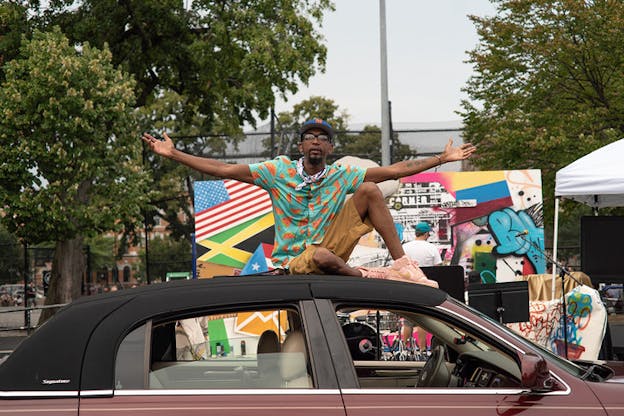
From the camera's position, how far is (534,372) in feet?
13.5

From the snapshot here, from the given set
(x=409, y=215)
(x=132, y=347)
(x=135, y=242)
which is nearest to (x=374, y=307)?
(x=132, y=347)

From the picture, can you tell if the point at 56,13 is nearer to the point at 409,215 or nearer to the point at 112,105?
the point at 112,105

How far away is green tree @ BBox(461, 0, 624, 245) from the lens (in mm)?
25781

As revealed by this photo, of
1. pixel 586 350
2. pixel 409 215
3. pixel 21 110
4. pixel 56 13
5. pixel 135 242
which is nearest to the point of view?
pixel 586 350

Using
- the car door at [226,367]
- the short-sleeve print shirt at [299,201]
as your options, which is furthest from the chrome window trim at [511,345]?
the short-sleeve print shirt at [299,201]

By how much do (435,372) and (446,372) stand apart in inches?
2.3

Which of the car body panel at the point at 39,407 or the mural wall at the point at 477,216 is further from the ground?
the mural wall at the point at 477,216

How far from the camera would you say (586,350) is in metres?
10.8

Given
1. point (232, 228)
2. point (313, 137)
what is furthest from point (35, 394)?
point (232, 228)

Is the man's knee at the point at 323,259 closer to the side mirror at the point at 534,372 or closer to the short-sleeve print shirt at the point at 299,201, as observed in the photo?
the short-sleeve print shirt at the point at 299,201

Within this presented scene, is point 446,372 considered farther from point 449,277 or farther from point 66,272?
point 66,272

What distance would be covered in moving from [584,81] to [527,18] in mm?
2270

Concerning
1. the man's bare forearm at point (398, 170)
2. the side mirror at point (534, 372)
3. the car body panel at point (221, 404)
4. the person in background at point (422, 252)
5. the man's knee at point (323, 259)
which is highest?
Answer: the man's bare forearm at point (398, 170)

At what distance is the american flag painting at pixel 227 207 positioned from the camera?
16.6m
